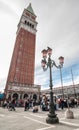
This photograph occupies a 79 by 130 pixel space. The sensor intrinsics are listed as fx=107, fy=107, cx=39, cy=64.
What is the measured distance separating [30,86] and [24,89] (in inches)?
132

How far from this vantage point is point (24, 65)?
50562 mm

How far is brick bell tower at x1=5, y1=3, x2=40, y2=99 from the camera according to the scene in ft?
137

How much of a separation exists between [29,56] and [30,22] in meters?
22.5

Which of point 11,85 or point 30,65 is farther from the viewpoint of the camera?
point 30,65

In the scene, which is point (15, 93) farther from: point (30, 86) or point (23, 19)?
point (23, 19)

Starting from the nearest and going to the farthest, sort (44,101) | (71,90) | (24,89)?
1. (44,101)
2. (24,89)
3. (71,90)

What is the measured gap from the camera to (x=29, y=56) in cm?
Answer: 5366

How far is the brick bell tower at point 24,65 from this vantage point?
41.8 metres

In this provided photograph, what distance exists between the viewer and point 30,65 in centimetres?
5262

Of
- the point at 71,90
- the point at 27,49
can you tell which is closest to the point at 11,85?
the point at 27,49

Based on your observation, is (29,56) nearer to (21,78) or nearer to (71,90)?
(21,78)

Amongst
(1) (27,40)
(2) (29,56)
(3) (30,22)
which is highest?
(3) (30,22)

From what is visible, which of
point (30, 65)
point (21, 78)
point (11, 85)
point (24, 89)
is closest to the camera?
point (11, 85)

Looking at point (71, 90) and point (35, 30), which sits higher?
point (35, 30)
